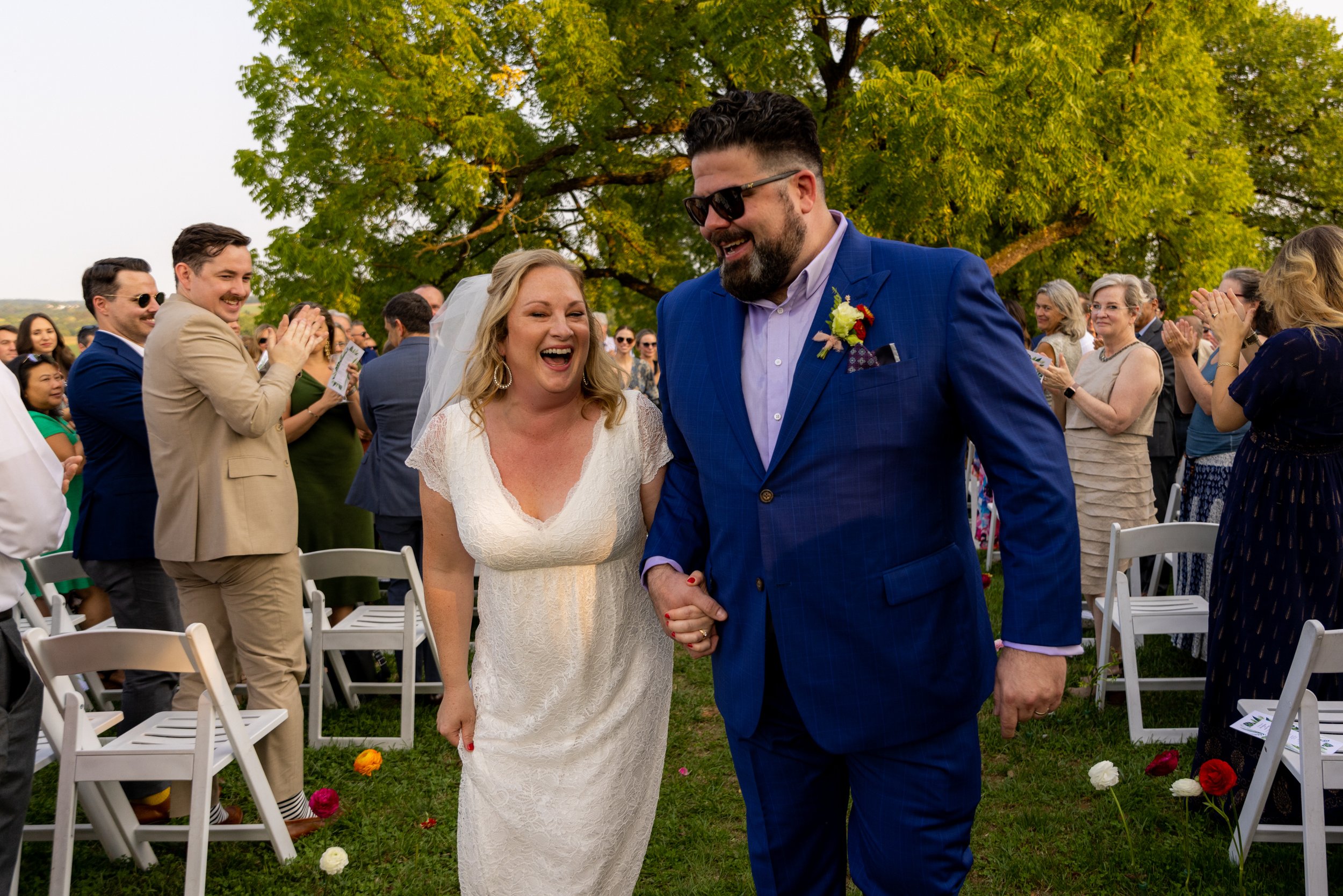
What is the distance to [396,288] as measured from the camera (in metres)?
15.1

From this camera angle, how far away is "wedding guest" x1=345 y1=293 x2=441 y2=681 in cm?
603

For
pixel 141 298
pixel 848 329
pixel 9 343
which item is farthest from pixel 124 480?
pixel 9 343

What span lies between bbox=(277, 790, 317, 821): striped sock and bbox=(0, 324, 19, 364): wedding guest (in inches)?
234

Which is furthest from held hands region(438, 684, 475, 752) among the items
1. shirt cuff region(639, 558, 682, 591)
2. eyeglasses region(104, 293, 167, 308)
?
eyeglasses region(104, 293, 167, 308)

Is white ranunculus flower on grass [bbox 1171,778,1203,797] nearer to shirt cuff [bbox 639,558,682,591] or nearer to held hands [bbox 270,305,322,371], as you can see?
shirt cuff [bbox 639,558,682,591]

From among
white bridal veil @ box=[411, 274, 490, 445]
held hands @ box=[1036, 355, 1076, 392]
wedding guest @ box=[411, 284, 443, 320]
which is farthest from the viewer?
wedding guest @ box=[411, 284, 443, 320]

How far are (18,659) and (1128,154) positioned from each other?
1393 cm

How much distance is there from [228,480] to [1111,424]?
4753 millimetres

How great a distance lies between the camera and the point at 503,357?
3.02 meters

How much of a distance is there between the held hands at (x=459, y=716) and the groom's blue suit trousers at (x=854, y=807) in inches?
33.7

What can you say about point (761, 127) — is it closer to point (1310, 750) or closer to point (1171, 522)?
point (1310, 750)

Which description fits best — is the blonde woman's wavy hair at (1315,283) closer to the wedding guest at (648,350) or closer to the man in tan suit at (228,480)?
the man in tan suit at (228,480)

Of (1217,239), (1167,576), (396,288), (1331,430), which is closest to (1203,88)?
(1217,239)

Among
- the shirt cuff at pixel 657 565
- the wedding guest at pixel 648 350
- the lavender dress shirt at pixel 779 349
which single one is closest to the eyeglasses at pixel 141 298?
the shirt cuff at pixel 657 565
